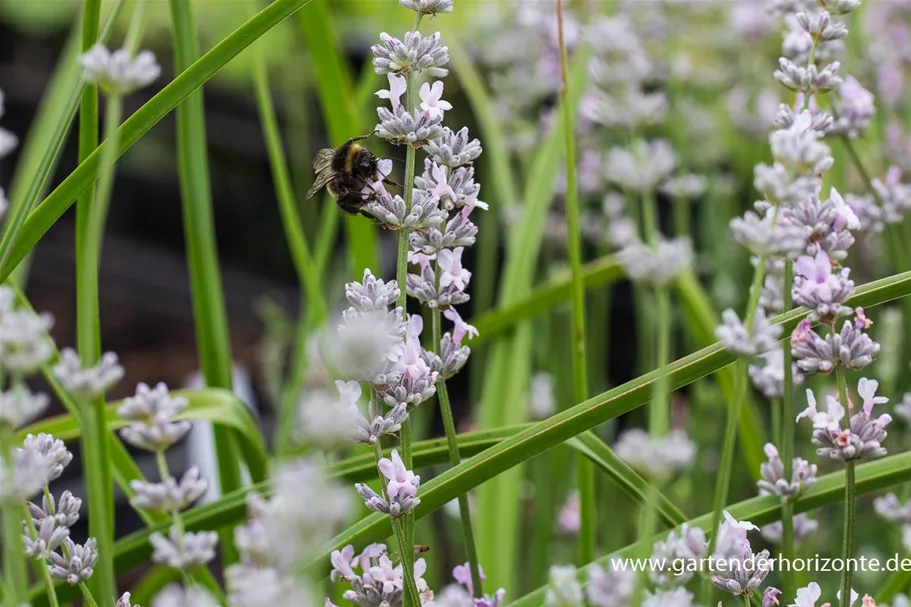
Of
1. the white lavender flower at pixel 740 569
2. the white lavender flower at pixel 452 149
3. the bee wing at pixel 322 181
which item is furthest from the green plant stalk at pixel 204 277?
the white lavender flower at pixel 740 569

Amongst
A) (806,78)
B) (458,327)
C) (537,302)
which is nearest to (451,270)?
(458,327)

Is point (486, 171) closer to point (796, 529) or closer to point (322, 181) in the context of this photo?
point (322, 181)

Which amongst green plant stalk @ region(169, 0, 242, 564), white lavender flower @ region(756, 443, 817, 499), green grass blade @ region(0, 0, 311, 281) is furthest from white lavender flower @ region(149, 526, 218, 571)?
green plant stalk @ region(169, 0, 242, 564)

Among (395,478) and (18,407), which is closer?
(18,407)

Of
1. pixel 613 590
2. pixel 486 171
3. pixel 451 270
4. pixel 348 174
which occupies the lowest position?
pixel 613 590

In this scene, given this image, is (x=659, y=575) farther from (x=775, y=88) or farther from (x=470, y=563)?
(x=775, y=88)

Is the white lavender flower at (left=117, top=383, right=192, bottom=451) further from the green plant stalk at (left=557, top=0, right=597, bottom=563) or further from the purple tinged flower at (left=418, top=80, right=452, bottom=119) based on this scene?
the green plant stalk at (left=557, top=0, right=597, bottom=563)

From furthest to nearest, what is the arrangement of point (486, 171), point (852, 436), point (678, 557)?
point (486, 171), point (852, 436), point (678, 557)
